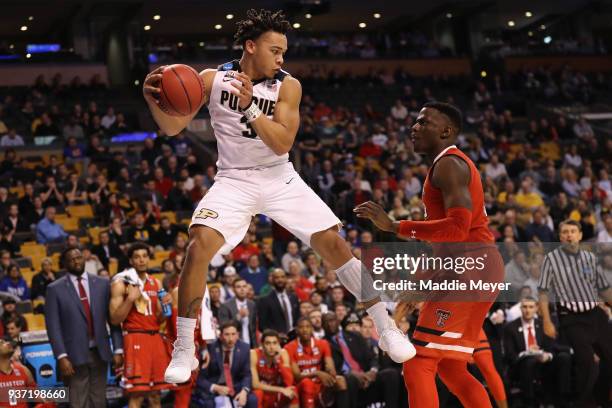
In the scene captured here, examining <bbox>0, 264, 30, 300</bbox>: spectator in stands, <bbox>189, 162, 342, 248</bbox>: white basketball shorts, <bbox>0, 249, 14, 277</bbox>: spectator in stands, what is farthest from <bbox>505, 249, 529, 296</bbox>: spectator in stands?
<bbox>0, 249, 14, 277</bbox>: spectator in stands

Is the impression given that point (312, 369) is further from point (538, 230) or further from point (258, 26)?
point (538, 230)

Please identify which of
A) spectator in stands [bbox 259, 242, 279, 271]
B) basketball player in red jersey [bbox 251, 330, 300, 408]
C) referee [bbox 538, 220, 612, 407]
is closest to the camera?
referee [bbox 538, 220, 612, 407]

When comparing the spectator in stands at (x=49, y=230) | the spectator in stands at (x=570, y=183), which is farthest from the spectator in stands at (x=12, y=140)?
the spectator in stands at (x=570, y=183)

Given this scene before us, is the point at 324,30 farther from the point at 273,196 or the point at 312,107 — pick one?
the point at 273,196

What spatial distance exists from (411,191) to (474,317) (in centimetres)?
1094

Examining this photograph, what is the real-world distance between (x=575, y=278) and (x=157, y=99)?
4.74 m

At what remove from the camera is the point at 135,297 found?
28.8ft

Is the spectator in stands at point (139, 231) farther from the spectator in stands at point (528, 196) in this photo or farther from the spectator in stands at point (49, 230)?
the spectator in stands at point (528, 196)

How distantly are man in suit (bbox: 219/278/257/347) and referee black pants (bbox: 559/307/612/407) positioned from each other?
12.1ft

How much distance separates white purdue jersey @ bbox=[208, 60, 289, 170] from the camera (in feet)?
17.7

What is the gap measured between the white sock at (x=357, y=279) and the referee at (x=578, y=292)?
3.23 meters

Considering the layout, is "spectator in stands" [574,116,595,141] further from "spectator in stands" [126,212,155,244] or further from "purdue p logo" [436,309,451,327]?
"purdue p logo" [436,309,451,327]

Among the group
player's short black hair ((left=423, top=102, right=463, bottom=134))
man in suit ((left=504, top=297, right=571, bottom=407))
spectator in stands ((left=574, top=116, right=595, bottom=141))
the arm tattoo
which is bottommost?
man in suit ((left=504, top=297, right=571, bottom=407))

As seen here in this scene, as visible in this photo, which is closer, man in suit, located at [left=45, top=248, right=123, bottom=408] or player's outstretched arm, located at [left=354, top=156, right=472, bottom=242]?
player's outstretched arm, located at [left=354, top=156, right=472, bottom=242]
